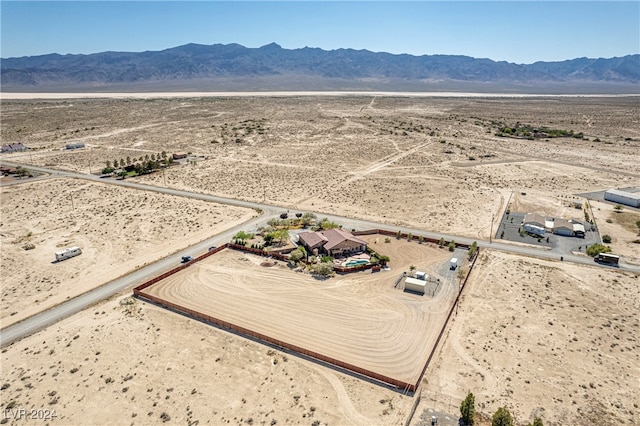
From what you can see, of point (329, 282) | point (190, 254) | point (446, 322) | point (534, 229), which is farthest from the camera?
point (534, 229)

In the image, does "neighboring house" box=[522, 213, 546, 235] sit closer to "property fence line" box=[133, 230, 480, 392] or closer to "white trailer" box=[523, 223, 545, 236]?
"white trailer" box=[523, 223, 545, 236]

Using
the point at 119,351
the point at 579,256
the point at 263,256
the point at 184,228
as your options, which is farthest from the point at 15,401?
the point at 579,256

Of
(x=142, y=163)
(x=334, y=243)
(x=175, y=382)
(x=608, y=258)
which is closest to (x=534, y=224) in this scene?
(x=608, y=258)

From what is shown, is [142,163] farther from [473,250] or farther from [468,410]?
[468,410]

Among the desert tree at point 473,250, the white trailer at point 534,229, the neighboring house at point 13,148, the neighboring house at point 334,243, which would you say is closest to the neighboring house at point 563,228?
the white trailer at point 534,229

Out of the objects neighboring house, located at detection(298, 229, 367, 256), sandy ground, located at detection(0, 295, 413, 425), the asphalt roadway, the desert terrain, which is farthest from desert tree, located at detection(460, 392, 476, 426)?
the asphalt roadway

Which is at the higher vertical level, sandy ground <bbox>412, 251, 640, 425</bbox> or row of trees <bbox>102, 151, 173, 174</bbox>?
row of trees <bbox>102, 151, 173, 174</bbox>

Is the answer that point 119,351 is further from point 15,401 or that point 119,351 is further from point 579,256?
point 579,256
